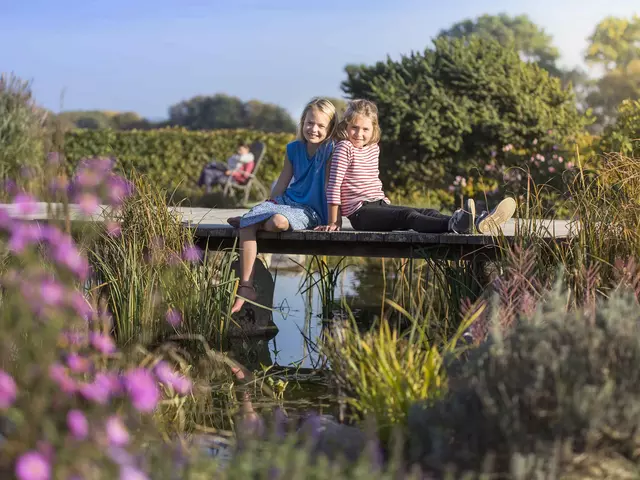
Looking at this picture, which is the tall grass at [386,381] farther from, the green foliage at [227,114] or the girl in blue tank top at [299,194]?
the green foliage at [227,114]

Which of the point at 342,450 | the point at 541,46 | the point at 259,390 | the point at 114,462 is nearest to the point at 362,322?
the point at 259,390

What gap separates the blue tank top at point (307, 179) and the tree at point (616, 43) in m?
43.9

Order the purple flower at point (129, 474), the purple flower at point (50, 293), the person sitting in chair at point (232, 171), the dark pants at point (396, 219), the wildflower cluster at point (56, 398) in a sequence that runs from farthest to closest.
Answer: the person sitting in chair at point (232, 171), the dark pants at point (396, 219), the purple flower at point (50, 293), the wildflower cluster at point (56, 398), the purple flower at point (129, 474)

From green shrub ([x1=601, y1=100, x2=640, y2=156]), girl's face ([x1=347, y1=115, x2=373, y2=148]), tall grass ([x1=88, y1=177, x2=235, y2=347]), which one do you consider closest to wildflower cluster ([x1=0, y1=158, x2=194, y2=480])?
tall grass ([x1=88, y1=177, x2=235, y2=347])

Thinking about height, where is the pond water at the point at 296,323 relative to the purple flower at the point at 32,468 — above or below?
below

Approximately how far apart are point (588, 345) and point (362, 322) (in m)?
3.82

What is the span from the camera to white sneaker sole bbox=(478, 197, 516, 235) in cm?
501

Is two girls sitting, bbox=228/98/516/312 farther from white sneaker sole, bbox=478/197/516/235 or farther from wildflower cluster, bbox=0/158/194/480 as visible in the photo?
wildflower cluster, bbox=0/158/194/480

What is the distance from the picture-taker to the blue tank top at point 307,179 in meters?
5.73

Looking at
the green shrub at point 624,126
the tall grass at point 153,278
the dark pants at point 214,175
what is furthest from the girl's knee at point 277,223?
the dark pants at point 214,175

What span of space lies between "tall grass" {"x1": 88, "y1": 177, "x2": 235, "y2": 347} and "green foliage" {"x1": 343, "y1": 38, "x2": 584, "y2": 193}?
7715 mm

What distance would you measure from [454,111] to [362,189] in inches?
297

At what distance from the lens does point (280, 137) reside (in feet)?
62.0

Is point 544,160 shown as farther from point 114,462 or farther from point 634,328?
point 114,462
